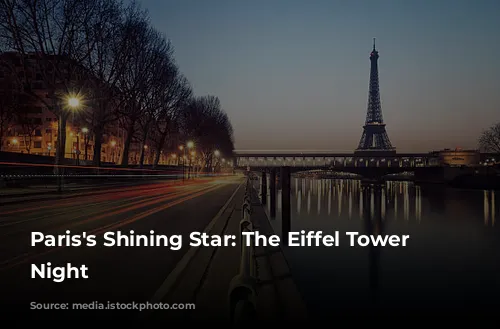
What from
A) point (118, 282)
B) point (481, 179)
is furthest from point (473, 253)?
point (481, 179)

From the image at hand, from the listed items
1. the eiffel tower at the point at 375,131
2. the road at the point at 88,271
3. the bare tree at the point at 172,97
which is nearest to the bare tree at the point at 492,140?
the eiffel tower at the point at 375,131

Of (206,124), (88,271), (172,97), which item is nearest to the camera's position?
(88,271)

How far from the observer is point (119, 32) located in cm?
4559

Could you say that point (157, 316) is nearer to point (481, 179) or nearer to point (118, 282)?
point (118, 282)

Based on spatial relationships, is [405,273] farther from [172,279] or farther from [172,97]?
[172,97]

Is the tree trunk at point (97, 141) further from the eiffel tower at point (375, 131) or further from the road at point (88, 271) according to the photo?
the eiffel tower at point (375, 131)

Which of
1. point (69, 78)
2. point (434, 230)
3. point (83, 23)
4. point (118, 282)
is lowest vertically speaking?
point (434, 230)

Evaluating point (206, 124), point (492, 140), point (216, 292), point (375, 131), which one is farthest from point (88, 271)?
point (375, 131)

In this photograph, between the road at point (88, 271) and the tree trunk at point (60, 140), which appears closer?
the road at point (88, 271)

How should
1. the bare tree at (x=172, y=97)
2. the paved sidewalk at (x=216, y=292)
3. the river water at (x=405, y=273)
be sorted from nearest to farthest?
the paved sidewalk at (x=216, y=292)
the river water at (x=405, y=273)
the bare tree at (x=172, y=97)

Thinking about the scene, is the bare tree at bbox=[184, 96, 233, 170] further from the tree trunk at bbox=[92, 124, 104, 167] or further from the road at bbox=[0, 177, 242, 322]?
the road at bbox=[0, 177, 242, 322]

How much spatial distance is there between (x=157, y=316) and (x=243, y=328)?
1.64m

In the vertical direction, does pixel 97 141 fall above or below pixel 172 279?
above

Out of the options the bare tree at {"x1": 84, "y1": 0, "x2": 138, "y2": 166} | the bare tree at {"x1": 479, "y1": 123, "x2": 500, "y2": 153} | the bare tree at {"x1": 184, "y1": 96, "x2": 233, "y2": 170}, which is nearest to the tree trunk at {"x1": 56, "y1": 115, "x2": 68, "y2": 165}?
the bare tree at {"x1": 84, "y1": 0, "x2": 138, "y2": 166}
